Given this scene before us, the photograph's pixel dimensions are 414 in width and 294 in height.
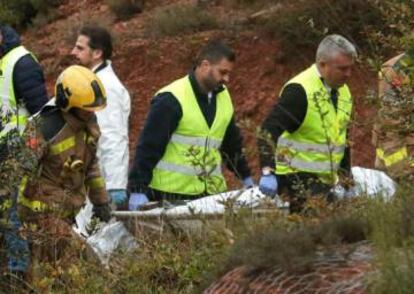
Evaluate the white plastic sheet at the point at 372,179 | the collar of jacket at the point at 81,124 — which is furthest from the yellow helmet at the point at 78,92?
the white plastic sheet at the point at 372,179

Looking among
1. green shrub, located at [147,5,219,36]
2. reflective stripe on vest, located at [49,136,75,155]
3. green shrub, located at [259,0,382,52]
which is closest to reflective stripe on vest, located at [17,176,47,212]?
reflective stripe on vest, located at [49,136,75,155]

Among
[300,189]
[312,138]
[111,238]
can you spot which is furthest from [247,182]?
[300,189]

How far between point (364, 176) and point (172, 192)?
1213mm

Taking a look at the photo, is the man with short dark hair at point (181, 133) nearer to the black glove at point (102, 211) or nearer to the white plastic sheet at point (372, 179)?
the black glove at point (102, 211)

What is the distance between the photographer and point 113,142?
8703mm

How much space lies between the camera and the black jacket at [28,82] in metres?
8.73

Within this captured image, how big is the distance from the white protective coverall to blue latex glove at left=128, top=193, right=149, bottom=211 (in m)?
0.53

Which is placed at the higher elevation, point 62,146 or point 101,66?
point 101,66

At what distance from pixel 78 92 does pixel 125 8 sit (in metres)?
13.4

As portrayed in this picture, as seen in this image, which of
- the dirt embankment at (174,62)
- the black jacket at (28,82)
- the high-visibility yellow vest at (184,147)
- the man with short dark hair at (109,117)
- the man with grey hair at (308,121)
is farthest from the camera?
the dirt embankment at (174,62)

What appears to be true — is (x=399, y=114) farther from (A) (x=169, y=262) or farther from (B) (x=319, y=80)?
(B) (x=319, y=80)

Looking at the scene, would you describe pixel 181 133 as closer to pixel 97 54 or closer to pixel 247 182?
pixel 247 182

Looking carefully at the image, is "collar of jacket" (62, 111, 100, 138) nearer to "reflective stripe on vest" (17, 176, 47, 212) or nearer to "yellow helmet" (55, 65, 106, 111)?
"yellow helmet" (55, 65, 106, 111)

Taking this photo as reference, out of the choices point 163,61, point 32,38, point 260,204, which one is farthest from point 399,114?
point 32,38
